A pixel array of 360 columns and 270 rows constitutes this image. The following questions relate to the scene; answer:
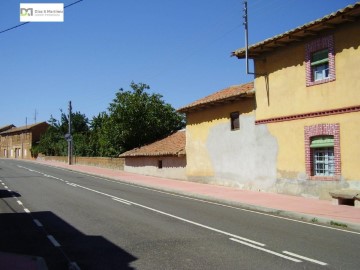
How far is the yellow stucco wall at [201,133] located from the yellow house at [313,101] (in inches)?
128

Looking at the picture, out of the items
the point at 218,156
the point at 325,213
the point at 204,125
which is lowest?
the point at 325,213

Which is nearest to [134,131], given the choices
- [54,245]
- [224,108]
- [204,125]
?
[204,125]

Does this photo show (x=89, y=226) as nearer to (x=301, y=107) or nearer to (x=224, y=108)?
(x=301, y=107)

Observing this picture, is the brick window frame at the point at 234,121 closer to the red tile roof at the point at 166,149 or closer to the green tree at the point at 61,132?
the red tile roof at the point at 166,149

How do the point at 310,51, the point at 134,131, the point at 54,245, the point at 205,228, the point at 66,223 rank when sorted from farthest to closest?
the point at 134,131 → the point at 310,51 → the point at 66,223 → the point at 205,228 → the point at 54,245

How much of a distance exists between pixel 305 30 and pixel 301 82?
7.16ft

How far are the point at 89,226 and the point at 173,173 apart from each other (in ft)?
62.6

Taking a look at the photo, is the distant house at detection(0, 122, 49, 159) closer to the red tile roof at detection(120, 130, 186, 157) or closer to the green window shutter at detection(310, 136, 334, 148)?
the red tile roof at detection(120, 130, 186, 157)

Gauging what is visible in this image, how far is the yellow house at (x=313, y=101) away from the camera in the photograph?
51.3ft

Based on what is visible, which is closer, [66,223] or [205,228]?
[205,228]

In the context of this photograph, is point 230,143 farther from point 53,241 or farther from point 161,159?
point 53,241

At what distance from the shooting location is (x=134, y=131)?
38.6 m

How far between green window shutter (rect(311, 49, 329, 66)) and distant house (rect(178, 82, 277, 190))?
385 cm

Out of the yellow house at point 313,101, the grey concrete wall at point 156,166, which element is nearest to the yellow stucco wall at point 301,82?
the yellow house at point 313,101
